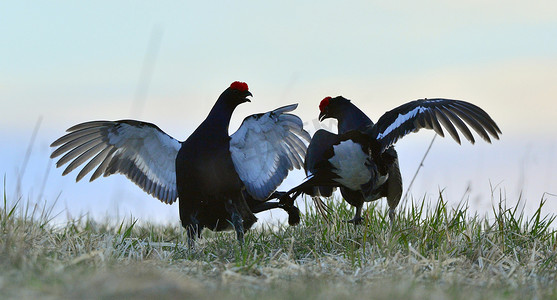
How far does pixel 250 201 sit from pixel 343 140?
42.9 inches

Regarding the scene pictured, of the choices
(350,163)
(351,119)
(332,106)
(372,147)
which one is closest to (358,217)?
(350,163)

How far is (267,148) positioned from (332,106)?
40.6 inches

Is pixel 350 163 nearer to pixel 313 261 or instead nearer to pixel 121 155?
pixel 313 261

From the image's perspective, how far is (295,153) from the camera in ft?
21.3

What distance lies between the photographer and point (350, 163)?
240 inches

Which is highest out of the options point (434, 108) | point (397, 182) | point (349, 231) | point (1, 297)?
point (434, 108)

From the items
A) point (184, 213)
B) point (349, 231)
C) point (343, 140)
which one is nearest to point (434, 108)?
point (343, 140)

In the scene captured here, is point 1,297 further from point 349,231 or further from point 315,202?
point 315,202

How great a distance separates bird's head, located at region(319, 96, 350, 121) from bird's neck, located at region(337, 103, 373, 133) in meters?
0.03

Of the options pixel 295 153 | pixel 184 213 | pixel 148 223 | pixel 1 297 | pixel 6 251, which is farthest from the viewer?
pixel 148 223

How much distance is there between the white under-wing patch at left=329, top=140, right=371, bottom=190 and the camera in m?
6.04

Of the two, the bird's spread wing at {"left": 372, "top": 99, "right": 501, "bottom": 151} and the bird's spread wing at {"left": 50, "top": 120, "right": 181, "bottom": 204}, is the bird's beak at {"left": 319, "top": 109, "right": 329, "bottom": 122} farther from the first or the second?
the bird's spread wing at {"left": 50, "top": 120, "right": 181, "bottom": 204}

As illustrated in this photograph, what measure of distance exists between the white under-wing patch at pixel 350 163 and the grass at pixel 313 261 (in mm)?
350

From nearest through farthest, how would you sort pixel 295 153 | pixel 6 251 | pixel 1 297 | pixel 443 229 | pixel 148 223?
1. pixel 1 297
2. pixel 6 251
3. pixel 443 229
4. pixel 295 153
5. pixel 148 223
